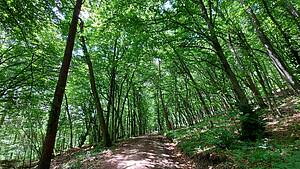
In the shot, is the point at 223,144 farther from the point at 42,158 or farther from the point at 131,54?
the point at 131,54

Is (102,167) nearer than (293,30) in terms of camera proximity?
Yes

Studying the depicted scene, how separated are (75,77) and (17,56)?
8364mm

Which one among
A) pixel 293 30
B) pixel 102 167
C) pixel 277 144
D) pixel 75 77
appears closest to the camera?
pixel 277 144

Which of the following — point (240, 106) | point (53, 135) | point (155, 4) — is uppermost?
point (155, 4)

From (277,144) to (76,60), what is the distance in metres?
14.9

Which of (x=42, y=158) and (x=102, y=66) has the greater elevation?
(x=102, y=66)

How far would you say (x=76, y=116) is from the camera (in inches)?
1251

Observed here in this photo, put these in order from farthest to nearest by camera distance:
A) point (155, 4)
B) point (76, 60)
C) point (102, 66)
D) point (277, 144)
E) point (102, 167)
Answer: point (102, 66) < point (76, 60) < point (155, 4) < point (102, 167) < point (277, 144)

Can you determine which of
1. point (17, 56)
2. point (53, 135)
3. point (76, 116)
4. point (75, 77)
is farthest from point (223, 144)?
point (76, 116)

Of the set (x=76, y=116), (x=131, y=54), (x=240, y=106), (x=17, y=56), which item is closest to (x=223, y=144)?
(x=240, y=106)

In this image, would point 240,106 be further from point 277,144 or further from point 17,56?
→ point 17,56

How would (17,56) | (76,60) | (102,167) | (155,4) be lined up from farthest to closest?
(76,60) → (17,56) → (155,4) → (102,167)

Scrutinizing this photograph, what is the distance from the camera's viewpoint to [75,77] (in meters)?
22.1

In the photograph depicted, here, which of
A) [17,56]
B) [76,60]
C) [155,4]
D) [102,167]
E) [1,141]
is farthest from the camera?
[1,141]
